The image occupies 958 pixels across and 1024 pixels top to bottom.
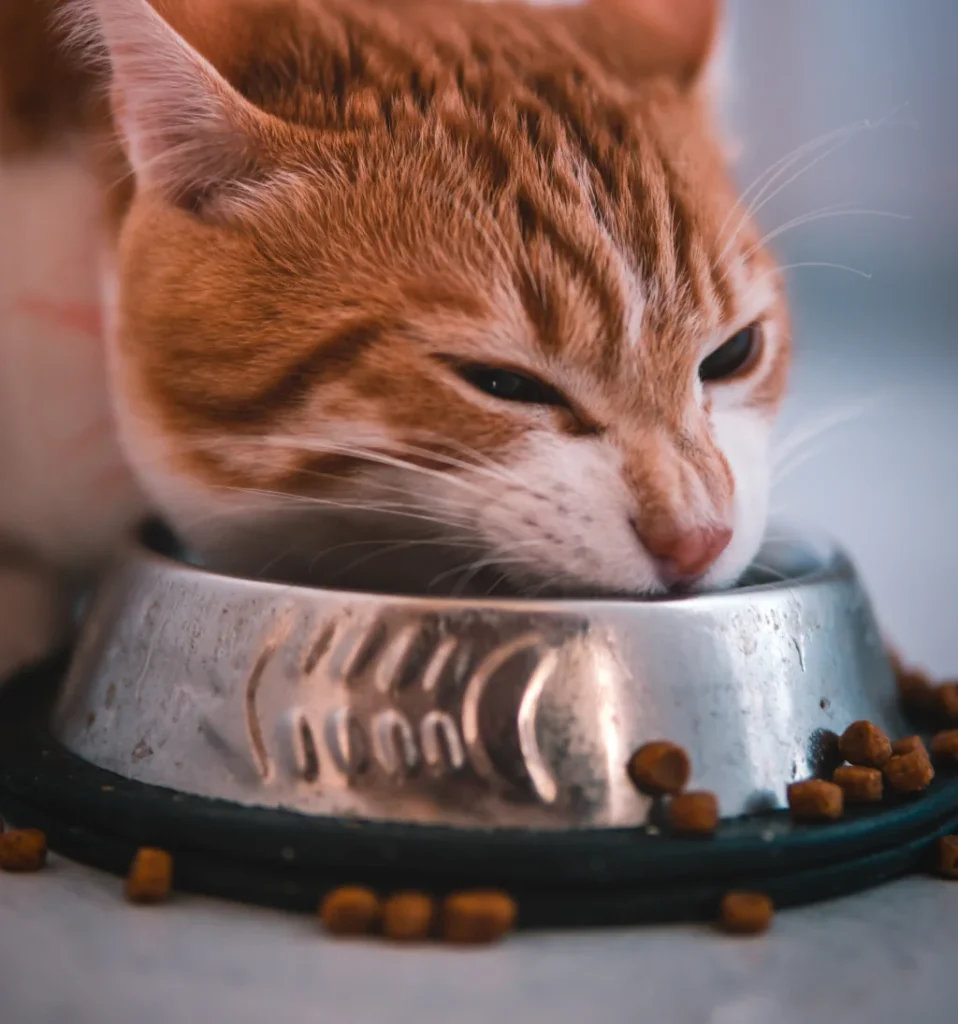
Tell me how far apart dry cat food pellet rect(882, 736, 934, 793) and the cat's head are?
190 mm

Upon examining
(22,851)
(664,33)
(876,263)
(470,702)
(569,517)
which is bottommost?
(22,851)

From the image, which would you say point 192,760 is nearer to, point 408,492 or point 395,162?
point 408,492

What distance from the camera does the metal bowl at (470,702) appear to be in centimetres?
77

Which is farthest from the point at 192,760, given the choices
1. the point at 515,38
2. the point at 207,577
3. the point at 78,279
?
the point at 515,38

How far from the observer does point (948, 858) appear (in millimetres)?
851

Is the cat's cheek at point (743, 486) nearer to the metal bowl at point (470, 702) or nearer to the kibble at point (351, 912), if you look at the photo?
the metal bowl at point (470, 702)

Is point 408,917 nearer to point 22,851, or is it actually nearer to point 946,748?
point 22,851

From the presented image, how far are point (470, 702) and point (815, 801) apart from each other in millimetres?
251

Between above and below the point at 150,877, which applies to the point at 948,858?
above

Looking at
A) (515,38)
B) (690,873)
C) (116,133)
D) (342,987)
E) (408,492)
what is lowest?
(342,987)

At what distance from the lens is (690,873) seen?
0.75 metres

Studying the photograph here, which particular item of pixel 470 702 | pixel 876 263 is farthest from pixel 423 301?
pixel 876 263

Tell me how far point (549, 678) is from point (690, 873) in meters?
0.16

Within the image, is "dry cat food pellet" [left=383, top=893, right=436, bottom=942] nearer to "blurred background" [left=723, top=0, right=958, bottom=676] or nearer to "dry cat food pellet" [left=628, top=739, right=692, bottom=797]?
"dry cat food pellet" [left=628, top=739, right=692, bottom=797]
